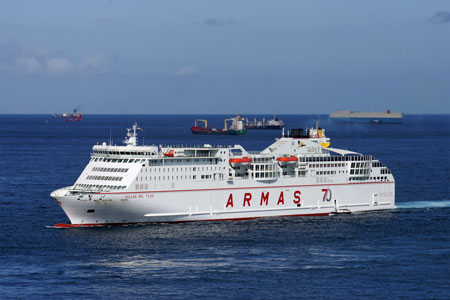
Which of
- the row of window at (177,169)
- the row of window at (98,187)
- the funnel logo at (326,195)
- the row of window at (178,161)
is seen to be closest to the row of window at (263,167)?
the row of window at (177,169)

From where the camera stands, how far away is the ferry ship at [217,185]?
5928cm

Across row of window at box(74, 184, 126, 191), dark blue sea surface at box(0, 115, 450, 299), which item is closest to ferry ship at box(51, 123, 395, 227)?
row of window at box(74, 184, 126, 191)

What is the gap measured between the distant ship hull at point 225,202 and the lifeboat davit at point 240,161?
201 cm

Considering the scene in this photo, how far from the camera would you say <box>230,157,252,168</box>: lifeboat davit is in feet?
210

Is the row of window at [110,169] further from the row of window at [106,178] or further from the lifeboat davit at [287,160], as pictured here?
the lifeboat davit at [287,160]

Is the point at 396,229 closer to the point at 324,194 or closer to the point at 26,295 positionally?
the point at 324,194

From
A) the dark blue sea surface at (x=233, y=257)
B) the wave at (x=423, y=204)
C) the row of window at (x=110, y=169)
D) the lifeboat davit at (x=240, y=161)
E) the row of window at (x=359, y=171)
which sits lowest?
the dark blue sea surface at (x=233, y=257)

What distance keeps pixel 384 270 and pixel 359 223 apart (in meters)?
15.9

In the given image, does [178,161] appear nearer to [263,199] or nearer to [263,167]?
[263,167]

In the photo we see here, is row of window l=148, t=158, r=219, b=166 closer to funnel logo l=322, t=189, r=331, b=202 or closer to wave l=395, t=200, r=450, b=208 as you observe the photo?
funnel logo l=322, t=189, r=331, b=202

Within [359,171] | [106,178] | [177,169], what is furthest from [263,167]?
[106,178]

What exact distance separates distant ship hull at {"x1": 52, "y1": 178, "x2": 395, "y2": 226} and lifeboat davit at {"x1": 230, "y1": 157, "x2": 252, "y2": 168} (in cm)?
201

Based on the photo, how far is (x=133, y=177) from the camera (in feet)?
195

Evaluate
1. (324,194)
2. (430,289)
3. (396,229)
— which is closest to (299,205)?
(324,194)
